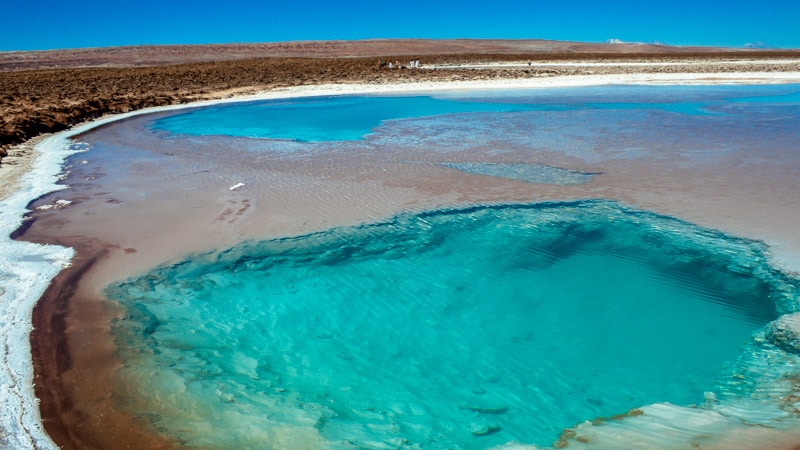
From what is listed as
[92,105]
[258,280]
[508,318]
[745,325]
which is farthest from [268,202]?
[92,105]

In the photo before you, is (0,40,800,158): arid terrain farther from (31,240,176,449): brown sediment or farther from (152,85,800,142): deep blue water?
(31,240,176,449): brown sediment

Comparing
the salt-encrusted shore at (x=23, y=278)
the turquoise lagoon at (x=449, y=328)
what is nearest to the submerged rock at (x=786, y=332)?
the turquoise lagoon at (x=449, y=328)

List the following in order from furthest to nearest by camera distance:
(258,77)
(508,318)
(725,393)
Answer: (258,77) < (508,318) < (725,393)

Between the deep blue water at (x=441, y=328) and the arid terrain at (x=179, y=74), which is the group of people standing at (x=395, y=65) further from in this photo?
the deep blue water at (x=441, y=328)

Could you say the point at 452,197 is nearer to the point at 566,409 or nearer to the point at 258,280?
the point at 258,280

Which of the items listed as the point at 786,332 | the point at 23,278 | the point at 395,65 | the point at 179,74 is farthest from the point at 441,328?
the point at 395,65

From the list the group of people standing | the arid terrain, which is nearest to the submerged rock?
the arid terrain

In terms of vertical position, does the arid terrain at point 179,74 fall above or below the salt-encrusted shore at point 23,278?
above
